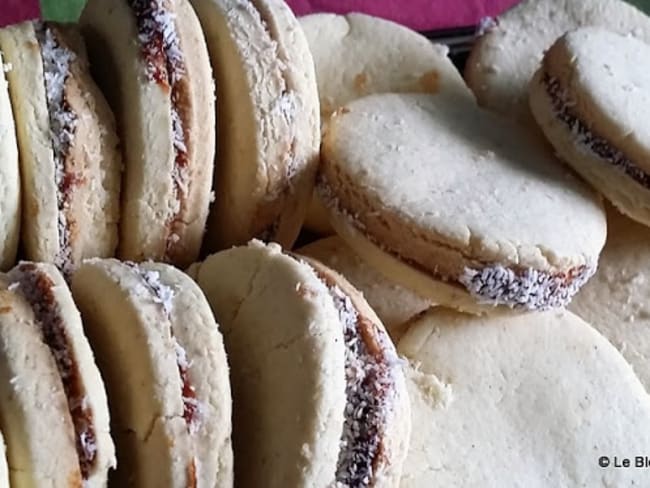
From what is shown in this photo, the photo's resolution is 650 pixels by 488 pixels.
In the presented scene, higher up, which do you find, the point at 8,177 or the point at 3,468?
the point at 8,177

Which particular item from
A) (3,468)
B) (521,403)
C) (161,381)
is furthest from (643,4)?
(3,468)

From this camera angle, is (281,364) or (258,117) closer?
(281,364)

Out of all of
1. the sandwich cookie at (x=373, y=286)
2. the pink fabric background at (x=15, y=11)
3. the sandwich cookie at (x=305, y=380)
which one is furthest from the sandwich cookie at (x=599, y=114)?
the pink fabric background at (x=15, y=11)

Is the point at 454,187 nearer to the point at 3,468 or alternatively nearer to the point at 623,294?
the point at 623,294

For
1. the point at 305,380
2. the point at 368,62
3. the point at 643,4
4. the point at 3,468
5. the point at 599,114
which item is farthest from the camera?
the point at 643,4

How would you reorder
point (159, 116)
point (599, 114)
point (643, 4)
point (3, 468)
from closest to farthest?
1. point (3, 468)
2. point (159, 116)
3. point (599, 114)
4. point (643, 4)

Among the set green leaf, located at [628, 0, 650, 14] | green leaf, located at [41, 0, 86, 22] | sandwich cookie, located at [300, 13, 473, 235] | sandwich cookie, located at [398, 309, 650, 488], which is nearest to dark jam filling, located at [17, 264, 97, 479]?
sandwich cookie, located at [398, 309, 650, 488]
